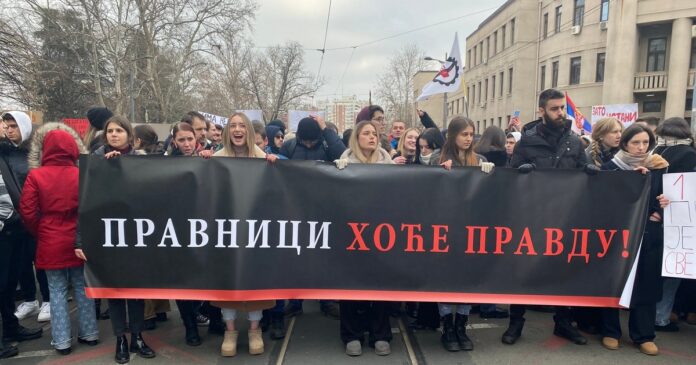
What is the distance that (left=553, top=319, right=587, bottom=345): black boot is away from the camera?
399 centimetres

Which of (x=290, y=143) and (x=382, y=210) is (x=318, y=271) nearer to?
(x=382, y=210)

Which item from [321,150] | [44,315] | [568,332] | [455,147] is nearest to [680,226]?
[568,332]

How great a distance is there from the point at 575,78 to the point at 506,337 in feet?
103

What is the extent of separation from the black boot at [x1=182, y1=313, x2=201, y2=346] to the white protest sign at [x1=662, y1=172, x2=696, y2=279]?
386cm

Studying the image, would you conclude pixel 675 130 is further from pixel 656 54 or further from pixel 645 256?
pixel 656 54

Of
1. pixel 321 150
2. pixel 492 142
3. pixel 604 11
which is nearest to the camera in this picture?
pixel 321 150

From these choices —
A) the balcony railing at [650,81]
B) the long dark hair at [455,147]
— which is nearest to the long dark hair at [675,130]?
the long dark hair at [455,147]

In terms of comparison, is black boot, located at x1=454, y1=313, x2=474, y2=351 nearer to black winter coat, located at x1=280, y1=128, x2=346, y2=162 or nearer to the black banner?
the black banner

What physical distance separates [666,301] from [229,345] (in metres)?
3.97

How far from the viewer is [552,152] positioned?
13.4 ft

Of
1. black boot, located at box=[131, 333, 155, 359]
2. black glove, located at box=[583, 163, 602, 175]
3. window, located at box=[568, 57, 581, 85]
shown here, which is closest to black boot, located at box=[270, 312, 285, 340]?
black boot, located at box=[131, 333, 155, 359]

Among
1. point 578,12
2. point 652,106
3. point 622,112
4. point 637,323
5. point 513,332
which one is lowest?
point 513,332

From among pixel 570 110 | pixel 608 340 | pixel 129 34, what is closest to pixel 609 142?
pixel 608 340

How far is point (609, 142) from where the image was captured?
181 inches
